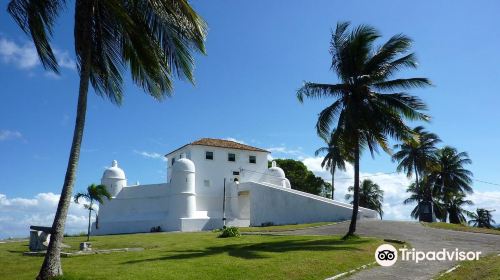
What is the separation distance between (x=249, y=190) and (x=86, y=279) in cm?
2885

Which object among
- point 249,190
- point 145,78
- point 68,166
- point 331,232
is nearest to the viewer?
point 68,166

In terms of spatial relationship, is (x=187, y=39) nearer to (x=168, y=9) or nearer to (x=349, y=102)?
(x=168, y=9)

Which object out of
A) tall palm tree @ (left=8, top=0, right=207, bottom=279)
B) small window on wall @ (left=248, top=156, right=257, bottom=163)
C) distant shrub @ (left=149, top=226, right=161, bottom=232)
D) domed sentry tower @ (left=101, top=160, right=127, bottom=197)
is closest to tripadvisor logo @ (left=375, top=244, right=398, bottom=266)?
tall palm tree @ (left=8, top=0, right=207, bottom=279)

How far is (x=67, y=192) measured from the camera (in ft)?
30.7

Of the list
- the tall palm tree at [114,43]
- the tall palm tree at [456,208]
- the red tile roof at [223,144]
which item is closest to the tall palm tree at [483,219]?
the tall palm tree at [456,208]

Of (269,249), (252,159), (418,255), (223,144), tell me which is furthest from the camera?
(252,159)

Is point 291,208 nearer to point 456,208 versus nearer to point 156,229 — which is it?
point 156,229

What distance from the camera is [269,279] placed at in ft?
34.2

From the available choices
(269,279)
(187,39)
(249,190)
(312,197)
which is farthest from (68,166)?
(249,190)

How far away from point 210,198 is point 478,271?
29735 mm

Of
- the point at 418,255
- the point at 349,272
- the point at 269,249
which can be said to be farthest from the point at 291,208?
the point at 349,272

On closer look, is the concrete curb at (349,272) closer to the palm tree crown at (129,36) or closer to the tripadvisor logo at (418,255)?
the tripadvisor logo at (418,255)

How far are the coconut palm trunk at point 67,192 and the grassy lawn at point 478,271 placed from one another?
8.84 m

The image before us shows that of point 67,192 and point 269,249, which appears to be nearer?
point 67,192
